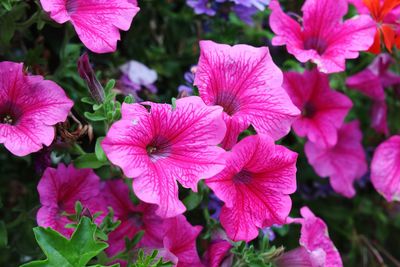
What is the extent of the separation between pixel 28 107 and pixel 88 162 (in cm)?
13

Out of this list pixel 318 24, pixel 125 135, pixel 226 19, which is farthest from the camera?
pixel 226 19

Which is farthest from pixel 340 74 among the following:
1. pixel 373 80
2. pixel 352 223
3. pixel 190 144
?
pixel 190 144

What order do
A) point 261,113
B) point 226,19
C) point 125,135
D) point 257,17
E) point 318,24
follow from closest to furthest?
point 125,135
point 261,113
point 318,24
point 226,19
point 257,17

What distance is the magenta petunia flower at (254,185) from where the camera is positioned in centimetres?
85

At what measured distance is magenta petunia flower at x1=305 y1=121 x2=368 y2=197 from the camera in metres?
1.20

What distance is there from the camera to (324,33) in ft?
3.55

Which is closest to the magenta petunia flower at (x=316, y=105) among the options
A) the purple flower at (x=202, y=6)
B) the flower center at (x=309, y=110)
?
the flower center at (x=309, y=110)

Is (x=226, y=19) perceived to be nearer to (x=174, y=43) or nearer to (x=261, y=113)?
(x=174, y=43)

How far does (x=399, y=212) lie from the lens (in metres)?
1.42

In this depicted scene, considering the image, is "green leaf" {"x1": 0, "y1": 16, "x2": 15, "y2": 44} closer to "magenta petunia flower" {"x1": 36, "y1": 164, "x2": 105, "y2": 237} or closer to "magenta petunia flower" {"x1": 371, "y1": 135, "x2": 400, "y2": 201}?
"magenta petunia flower" {"x1": 36, "y1": 164, "x2": 105, "y2": 237}

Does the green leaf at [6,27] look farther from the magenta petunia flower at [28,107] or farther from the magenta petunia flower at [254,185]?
the magenta petunia flower at [254,185]

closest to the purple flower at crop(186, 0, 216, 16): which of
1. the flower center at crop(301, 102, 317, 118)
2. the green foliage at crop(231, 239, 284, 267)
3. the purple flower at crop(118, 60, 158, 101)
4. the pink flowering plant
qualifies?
the pink flowering plant

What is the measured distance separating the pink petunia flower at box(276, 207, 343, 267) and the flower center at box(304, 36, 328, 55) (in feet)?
0.92

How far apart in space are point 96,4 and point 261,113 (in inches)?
11.4
